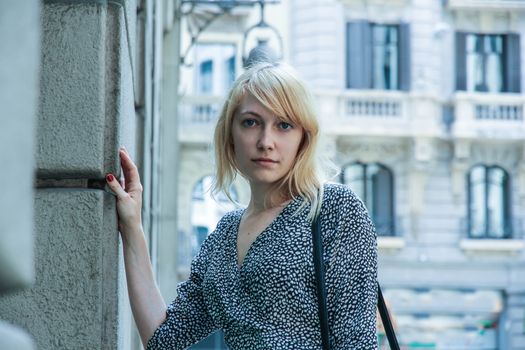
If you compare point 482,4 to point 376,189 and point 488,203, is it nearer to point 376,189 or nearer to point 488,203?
point 488,203

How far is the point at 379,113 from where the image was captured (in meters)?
23.8

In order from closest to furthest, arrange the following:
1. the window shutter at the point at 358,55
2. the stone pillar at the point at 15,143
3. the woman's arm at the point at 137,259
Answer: the stone pillar at the point at 15,143 → the woman's arm at the point at 137,259 → the window shutter at the point at 358,55

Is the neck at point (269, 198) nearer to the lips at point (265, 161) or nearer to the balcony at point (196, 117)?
the lips at point (265, 161)

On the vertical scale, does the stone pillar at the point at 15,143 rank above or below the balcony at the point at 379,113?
below

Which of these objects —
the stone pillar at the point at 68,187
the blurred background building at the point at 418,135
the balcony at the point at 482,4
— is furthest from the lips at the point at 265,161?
the balcony at the point at 482,4

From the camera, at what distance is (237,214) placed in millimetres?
2398

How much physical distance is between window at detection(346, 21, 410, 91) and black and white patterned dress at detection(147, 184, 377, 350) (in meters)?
21.7

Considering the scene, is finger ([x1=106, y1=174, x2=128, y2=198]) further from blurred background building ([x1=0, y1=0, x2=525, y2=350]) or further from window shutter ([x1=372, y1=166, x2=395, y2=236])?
window shutter ([x1=372, y1=166, x2=395, y2=236])

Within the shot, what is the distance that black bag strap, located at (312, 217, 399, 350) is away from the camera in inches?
78.8

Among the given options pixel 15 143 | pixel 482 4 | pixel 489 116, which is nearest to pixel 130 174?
pixel 15 143

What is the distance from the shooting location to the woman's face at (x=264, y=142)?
2.18 m

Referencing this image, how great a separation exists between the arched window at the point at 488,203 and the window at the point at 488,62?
77.3 inches

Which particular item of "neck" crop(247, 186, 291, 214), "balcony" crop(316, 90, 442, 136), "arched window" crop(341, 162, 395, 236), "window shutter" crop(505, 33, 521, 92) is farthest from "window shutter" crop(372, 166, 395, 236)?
"neck" crop(247, 186, 291, 214)

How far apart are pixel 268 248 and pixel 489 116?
2259 centimetres
